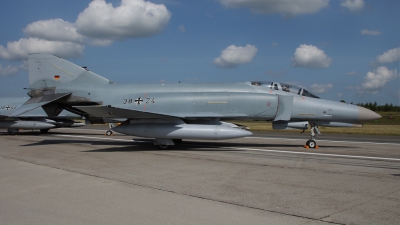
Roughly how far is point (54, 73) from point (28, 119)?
9.62 meters

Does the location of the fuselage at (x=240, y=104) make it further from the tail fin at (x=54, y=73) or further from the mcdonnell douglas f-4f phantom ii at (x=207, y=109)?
the tail fin at (x=54, y=73)

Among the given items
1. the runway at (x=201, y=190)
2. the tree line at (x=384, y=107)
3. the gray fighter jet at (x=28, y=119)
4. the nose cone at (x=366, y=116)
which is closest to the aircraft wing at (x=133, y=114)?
the runway at (x=201, y=190)

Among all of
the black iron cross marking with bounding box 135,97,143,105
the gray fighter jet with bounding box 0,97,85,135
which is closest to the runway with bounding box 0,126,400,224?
the black iron cross marking with bounding box 135,97,143,105

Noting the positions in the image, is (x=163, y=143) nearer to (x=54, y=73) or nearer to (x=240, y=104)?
(x=240, y=104)

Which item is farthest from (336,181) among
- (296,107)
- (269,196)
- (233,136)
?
(296,107)

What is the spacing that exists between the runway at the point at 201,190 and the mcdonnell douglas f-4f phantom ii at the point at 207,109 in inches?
82.7

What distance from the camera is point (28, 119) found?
2323 centimetres

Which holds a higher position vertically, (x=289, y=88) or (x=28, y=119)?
(x=289, y=88)

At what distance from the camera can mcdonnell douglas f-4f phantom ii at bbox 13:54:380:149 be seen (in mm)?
12641

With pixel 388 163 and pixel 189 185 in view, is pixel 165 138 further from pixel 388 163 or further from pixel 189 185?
pixel 388 163

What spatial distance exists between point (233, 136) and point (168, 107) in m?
3.05

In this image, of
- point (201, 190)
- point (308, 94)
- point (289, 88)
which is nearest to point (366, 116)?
point (308, 94)

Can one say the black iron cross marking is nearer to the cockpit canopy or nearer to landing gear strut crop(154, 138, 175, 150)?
landing gear strut crop(154, 138, 175, 150)

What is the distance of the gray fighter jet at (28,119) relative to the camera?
22.1 metres
